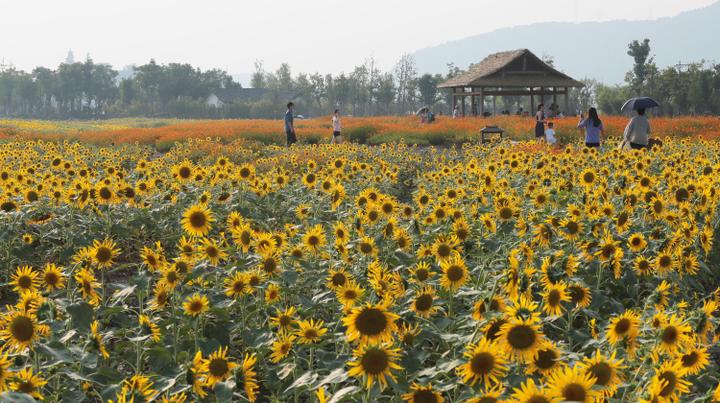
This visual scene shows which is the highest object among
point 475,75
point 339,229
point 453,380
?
point 475,75

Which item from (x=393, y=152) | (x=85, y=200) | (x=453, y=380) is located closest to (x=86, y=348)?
(x=453, y=380)

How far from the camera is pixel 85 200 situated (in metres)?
5.51

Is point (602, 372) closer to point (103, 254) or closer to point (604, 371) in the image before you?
point (604, 371)

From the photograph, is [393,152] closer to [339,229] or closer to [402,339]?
[339,229]

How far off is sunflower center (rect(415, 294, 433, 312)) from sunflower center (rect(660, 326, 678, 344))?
93 cm

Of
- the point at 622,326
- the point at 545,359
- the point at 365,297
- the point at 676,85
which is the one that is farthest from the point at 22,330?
the point at 676,85

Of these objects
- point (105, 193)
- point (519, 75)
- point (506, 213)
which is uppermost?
point (519, 75)

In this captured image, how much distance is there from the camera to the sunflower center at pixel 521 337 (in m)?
2.21

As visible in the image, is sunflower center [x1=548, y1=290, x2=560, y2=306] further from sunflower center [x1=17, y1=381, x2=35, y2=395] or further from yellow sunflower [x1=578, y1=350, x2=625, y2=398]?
sunflower center [x1=17, y1=381, x2=35, y2=395]

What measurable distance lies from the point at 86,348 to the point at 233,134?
796 inches

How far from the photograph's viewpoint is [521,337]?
222cm

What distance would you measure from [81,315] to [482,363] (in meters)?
1.97

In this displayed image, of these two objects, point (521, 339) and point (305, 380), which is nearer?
point (521, 339)

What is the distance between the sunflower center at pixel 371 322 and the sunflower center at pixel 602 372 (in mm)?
682
